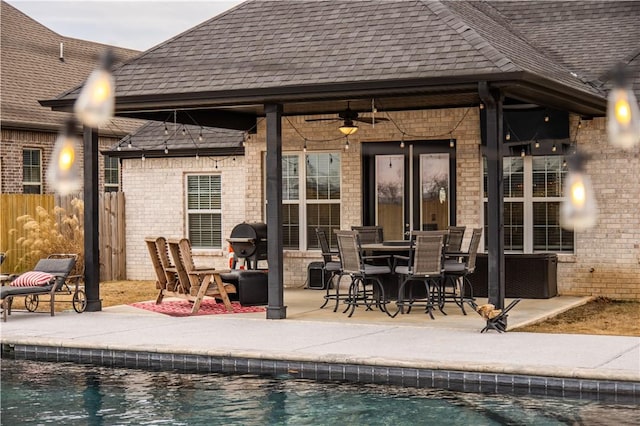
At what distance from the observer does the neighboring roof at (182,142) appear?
18.9 meters

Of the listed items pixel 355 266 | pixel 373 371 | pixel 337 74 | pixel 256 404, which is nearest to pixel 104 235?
pixel 355 266

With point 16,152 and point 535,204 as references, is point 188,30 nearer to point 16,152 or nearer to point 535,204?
point 535,204

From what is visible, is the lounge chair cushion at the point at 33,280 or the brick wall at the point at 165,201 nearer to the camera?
the lounge chair cushion at the point at 33,280

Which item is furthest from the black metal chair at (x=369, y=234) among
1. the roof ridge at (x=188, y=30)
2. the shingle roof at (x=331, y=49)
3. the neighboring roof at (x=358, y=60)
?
the roof ridge at (x=188, y=30)

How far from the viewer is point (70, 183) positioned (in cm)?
567

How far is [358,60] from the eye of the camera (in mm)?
13086

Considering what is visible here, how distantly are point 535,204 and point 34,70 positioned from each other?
1378 cm

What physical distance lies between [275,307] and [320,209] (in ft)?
15.2

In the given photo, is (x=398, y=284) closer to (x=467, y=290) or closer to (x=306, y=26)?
(x=467, y=290)

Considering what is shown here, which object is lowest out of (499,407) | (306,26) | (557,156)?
(499,407)

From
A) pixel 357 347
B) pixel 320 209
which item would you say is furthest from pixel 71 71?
pixel 357 347

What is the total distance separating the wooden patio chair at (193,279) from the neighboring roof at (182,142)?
186 inches

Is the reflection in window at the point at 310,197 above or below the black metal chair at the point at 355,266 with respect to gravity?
above

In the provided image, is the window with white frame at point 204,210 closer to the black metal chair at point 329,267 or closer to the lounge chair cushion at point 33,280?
the black metal chair at point 329,267
